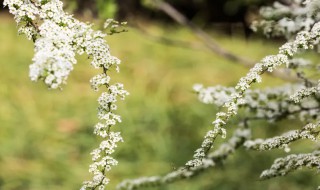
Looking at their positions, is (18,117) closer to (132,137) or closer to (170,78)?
→ (132,137)

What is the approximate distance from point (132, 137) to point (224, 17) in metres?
4.17

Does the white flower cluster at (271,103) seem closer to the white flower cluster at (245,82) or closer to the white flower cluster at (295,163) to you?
the white flower cluster at (295,163)

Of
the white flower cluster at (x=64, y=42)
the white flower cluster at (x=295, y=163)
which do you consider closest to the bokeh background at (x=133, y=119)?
the white flower cluster at (x=295, y=163)

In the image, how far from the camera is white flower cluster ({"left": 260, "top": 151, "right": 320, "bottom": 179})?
5.43ft

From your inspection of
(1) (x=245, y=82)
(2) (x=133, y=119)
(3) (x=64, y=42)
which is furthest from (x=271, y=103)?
(2) (x=133, y=119)

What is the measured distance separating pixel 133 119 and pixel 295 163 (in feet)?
9.46

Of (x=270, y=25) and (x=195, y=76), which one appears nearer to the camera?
(x=270, y=25)

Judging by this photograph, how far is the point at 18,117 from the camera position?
4629mm

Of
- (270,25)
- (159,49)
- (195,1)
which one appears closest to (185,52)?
(159,49)

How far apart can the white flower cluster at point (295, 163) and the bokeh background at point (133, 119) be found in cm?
120

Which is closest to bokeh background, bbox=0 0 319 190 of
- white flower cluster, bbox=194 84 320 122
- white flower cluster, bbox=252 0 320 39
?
white flower cluster, bbox=194 84 320 122

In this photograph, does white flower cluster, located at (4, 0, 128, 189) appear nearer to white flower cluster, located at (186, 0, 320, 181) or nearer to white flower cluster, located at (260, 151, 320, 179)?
white flower cluster, located at (186, 0, 320, 181)

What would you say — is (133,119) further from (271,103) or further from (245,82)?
(245,82)

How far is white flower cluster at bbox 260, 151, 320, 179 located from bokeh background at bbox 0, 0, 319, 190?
120 centimetres
